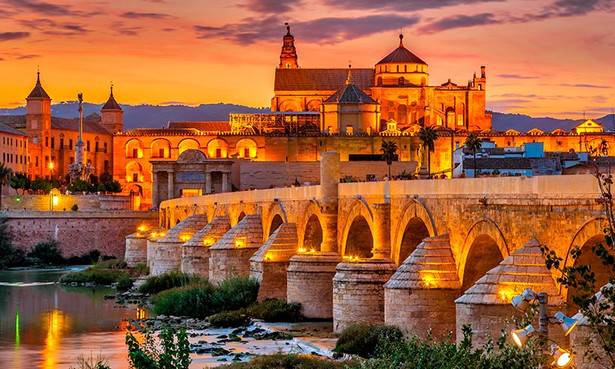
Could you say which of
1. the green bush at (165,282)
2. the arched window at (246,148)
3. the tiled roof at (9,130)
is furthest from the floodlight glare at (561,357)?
the tiled roof at (9,130)

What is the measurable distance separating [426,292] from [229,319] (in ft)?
37.6

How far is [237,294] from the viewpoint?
126ft

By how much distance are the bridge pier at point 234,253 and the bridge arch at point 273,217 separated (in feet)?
1.17

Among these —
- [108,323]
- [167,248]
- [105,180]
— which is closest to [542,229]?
[108,323]

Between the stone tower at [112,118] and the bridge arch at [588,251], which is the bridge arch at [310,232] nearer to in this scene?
the bridge arch at [588,251]

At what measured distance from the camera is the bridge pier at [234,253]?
43844 millimetres

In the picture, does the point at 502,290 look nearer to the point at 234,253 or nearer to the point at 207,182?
the point at 234,253

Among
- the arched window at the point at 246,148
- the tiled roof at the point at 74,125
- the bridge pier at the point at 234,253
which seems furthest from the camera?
the tiled roof at the point at 74,125

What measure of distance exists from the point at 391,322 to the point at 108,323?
1616cm

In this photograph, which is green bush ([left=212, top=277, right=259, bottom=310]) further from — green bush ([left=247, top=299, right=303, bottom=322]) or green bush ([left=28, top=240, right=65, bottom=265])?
green bush ([left=28, top=240, right=65, bottom=265])

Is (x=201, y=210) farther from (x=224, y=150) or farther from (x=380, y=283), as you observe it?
(x=224, y=150)

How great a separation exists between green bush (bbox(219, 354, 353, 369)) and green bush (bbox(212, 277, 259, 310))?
1247 cm

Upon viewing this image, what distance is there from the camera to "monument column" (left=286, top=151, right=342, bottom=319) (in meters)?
34.3

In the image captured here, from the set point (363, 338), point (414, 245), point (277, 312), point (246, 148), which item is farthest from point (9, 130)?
point (363, 338)
